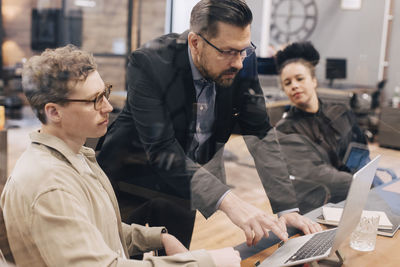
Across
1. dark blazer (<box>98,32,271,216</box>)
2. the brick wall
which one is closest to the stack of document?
dark blazer (<box>98,32,271,216</box>)

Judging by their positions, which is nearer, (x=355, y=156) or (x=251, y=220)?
(x=251, y=220)

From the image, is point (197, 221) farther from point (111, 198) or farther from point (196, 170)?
point (111, 198)

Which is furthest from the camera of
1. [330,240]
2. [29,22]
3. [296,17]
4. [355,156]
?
[296,17]

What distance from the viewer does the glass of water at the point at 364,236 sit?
139 centimetres

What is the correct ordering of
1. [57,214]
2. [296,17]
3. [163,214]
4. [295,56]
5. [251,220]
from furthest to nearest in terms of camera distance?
1. [296,17]
2. [295,56]
3. [163,214]
4. [251,220]
5. [57,214]

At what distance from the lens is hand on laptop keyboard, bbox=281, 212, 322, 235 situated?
4.90 feet

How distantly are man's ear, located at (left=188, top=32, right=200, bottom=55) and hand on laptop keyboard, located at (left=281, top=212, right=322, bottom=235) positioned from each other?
67 cm

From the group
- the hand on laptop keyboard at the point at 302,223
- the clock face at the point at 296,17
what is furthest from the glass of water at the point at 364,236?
the clock face at the point at 296,17

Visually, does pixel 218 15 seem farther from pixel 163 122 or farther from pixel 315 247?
pixel 315 247

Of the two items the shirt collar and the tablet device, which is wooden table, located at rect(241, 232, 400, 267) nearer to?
the shirt collar

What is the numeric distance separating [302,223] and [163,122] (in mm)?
604

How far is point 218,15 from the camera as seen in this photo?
58.3 inches

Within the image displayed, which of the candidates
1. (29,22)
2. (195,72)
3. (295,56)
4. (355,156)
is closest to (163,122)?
(195,72)

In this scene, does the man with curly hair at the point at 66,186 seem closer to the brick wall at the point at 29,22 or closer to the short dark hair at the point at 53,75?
the short dark hair at the point at 53,75
